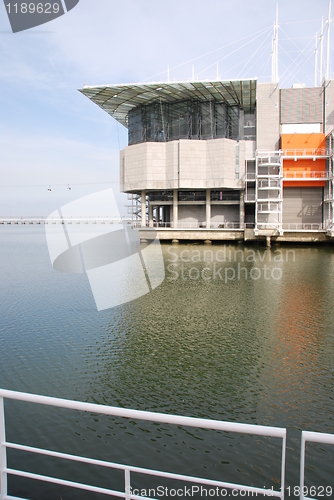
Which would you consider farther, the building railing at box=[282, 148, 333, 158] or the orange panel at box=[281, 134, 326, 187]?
the orange panel at box=[281, 134, 326, 187]

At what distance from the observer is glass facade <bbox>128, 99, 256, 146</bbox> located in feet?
192

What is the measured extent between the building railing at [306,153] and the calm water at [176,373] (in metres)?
32.9

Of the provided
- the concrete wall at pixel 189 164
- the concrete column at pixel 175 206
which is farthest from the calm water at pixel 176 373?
the concrete column at pixel 175 206

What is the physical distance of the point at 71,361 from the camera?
42.7ft

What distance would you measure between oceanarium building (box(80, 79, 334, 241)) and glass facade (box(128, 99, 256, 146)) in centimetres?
15

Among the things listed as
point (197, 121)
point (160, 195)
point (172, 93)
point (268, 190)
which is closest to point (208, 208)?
point (268, 190)

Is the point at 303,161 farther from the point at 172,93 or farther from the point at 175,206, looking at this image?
the point at 172,93

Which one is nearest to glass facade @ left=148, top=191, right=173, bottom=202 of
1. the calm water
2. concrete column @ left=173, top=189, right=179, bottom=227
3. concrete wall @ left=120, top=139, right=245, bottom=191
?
concrete column @ left=173, top=189, right=179, bottom=227

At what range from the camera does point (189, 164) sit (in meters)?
56.3

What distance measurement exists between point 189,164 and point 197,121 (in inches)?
296

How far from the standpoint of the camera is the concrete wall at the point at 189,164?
55469 mm

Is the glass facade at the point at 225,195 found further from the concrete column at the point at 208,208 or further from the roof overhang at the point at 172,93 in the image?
the roof overhang at the point at 172,93

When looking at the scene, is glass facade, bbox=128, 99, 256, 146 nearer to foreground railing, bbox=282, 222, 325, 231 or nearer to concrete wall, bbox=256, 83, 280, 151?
concrete wall, bbox=256, 83, 280, 151

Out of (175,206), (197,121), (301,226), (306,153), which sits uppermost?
(197,121)
